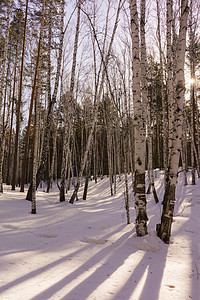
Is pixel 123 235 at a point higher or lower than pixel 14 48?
lower

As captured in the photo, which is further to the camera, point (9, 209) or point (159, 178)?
point (159, 178)

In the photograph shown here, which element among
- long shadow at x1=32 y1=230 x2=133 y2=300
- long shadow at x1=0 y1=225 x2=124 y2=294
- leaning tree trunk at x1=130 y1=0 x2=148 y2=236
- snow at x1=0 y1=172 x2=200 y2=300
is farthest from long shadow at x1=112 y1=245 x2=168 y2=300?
long shadow at x1=0 y1=225 x2=124 y2=294

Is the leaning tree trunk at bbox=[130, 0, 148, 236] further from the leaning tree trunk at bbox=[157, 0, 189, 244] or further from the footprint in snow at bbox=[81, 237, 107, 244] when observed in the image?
the footprint in snow at bbox=[81, 237, 107, 244]

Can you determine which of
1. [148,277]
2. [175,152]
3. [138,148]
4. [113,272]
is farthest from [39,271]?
[175,152]

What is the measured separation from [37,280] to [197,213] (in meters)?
5.91

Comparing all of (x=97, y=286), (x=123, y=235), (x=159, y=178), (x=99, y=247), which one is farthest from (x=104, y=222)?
(x=159, y=178)

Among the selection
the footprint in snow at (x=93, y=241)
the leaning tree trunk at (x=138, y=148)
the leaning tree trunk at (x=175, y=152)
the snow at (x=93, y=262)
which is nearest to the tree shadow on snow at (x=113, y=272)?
the snow at (x=93, y=262)

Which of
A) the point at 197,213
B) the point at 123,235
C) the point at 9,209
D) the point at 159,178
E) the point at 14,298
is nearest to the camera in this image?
the point at 14,298

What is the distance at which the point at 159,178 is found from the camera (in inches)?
649

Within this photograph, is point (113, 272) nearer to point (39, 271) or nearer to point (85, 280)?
point (85, 280)

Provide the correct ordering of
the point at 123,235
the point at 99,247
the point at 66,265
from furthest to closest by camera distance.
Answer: the point at 123,235, the point at 99,247, the point at 66,265

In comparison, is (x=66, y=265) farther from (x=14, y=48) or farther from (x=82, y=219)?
(x=14, y=48)

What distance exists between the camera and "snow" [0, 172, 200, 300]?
207 centimetres

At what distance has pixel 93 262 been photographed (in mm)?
2877
